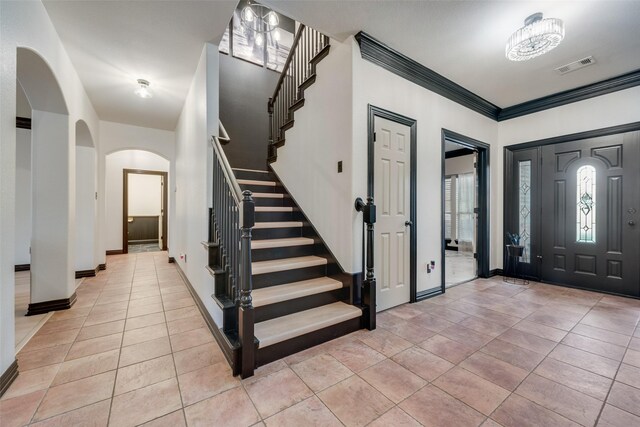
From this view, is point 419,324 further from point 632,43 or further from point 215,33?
point 632,43

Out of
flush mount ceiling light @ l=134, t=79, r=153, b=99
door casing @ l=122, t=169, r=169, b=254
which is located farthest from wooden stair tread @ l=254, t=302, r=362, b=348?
door casing @ l=122, t=169, r=169, b=254

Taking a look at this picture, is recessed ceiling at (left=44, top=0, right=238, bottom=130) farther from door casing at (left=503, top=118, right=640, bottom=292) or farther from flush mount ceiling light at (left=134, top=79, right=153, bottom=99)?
door casing at (left=503, top=118, right=640, bottom=292)

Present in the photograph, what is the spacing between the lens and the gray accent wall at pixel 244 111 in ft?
15.2

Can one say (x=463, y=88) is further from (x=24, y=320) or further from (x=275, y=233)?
(x=24, y=320)

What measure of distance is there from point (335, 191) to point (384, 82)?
4.39 ft

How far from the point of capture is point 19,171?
4.74m

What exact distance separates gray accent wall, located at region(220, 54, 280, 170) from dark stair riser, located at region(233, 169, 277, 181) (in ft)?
2.08

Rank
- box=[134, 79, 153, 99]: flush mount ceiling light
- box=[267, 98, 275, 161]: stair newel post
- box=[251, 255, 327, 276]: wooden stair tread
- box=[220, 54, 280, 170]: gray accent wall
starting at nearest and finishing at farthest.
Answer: box=[251, 255, 327, 276]: wooden stair tread → box=[134, 79, 153, 99]: flush mount ceiling light → box=[267, 98, 275, 161]: stair newel post → box=[220, 54, 280, 170]: gray accent wall

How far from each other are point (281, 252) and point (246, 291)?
1.08m

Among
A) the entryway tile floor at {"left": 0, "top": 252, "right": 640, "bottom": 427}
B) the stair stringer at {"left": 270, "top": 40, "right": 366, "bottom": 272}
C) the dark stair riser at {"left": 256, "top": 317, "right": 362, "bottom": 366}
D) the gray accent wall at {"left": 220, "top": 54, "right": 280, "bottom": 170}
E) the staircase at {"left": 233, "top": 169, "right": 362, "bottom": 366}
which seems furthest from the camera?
the gray accent wall at {"left": 220, "top": 54, "right": 280, "bottom": 170}

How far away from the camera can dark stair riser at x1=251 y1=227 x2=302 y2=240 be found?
120 inches

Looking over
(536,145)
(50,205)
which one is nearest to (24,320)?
(50,205)

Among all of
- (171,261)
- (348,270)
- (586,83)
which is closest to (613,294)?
(586,83)

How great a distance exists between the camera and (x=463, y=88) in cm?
379
